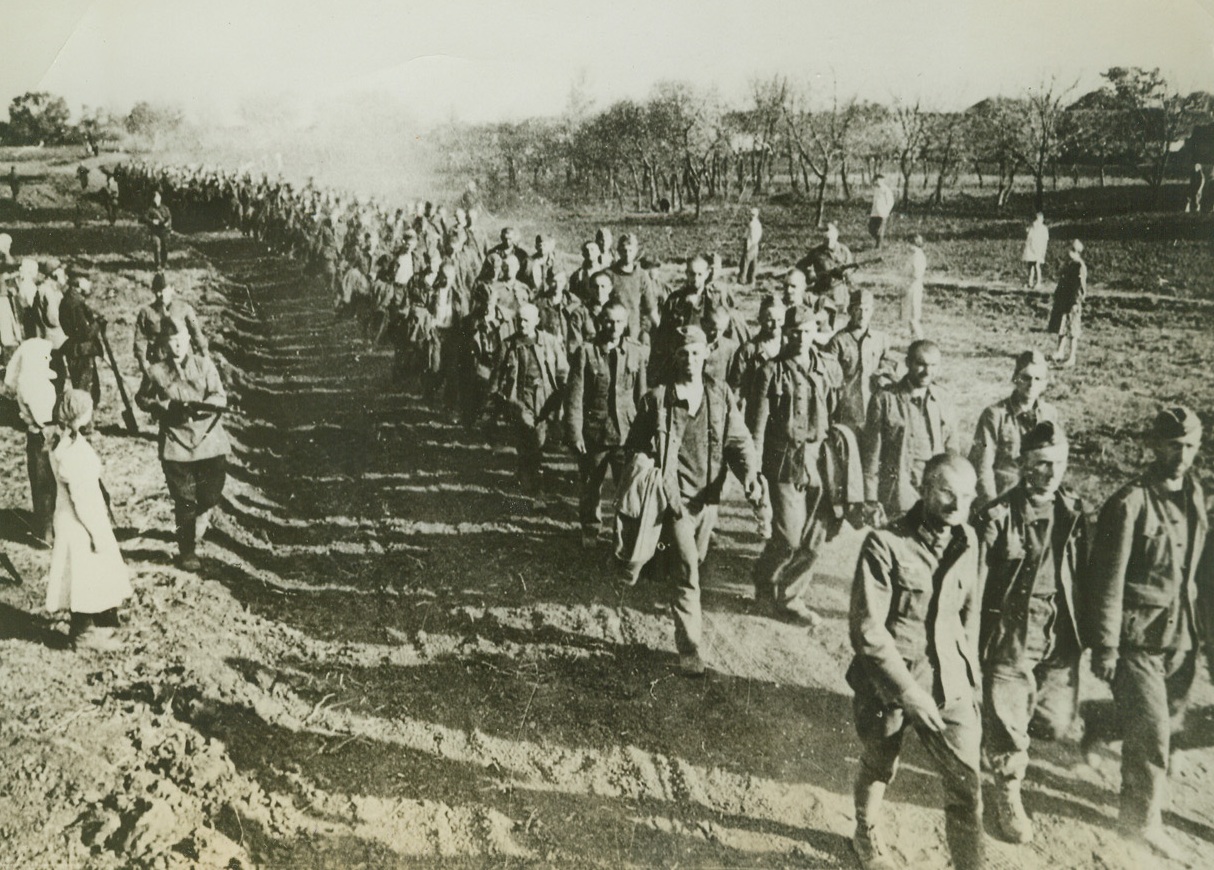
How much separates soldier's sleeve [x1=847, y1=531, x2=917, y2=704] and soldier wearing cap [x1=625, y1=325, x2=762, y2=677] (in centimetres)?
→ 106

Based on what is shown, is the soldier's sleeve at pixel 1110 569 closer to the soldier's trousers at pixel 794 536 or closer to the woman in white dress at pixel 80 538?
the soldier's trousers at pixel 794 536

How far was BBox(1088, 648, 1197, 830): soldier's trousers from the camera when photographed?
11.3 feet

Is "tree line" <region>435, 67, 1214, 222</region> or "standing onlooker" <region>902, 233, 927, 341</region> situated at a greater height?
"tree line" <region>435, 67, 1214, 222</region>

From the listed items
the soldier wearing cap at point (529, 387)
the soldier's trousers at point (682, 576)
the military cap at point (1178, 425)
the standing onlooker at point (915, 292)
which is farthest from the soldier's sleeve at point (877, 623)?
the soldier wearing cap at point (529, 387)

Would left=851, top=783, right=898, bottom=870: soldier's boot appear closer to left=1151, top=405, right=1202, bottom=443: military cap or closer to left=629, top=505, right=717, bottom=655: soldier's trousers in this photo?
left=629, top=505, right=717, bottom=655: soldier's trousers

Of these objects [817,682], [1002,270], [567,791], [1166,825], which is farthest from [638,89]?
[1166,825]

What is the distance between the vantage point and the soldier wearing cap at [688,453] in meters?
4.11

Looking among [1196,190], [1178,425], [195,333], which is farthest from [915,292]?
[195,333]

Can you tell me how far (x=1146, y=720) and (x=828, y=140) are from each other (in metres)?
3.43

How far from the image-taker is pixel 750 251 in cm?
520

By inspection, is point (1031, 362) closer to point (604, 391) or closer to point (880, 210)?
point (880, 210)

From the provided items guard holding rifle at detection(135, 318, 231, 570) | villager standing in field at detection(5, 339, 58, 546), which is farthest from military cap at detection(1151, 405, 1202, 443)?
villager standing in field at detection(5, 339, 58, 546)

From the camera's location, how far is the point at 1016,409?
3.79 m

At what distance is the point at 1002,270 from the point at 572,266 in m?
3.49
